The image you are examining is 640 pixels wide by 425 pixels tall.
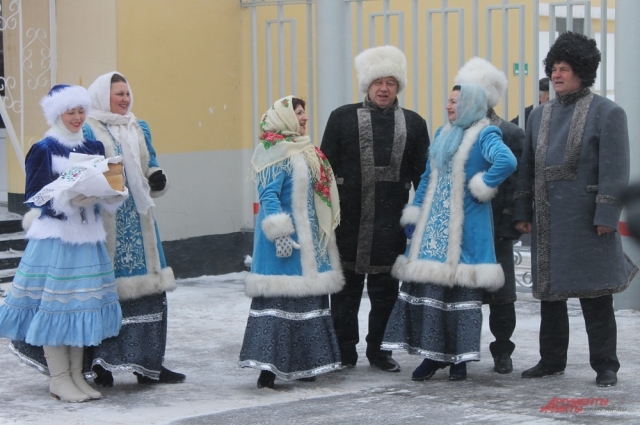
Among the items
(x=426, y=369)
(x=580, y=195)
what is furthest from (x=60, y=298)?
(x=580, y=195)

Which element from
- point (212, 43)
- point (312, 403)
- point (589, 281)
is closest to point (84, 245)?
point (312, 403)

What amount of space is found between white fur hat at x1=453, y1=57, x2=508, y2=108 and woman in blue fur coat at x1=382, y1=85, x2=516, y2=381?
98 mm

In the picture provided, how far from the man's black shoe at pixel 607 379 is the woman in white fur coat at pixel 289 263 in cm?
137

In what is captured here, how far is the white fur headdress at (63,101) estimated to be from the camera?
16.7 ft

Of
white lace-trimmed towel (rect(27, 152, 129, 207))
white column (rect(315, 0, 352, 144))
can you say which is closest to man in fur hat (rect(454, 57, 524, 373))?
white lace-trimmed towel (rect(27, 152, 129, 207))

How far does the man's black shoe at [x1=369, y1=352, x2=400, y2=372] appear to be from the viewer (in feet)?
19.1

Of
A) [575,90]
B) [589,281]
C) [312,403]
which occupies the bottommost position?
[312,403]

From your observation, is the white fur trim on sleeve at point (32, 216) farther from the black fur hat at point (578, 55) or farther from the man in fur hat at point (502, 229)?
the black fur hat at point (578, 55)

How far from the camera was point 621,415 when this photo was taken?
4.72 meters

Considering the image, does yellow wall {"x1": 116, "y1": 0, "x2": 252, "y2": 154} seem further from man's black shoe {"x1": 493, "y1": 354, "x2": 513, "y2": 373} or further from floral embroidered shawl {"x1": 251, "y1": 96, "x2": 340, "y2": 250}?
man's black shoe {"x1": 493, "y1": 354, "x2": 513, "y2": 373}

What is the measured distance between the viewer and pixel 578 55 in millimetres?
5332

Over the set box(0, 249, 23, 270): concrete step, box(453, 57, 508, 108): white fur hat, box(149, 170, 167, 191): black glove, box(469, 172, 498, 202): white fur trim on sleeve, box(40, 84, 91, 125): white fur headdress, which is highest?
box(453, 57, 508, 108): white fur hat

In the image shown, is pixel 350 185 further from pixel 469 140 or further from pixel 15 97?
pixel 15 97

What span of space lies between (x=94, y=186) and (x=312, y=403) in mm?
1497
